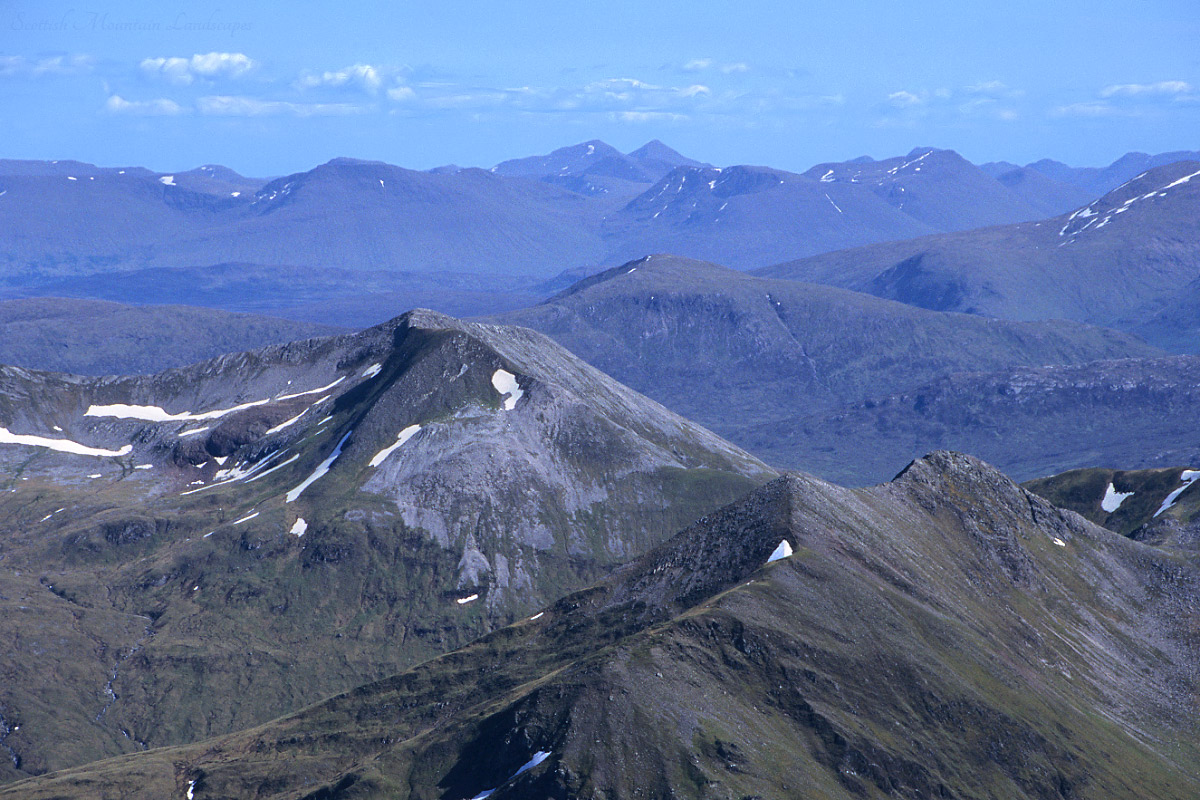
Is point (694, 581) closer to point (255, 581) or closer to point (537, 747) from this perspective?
point (537, 747)

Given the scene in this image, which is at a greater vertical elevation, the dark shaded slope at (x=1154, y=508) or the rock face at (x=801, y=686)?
the rock face at (x=801, y=686)

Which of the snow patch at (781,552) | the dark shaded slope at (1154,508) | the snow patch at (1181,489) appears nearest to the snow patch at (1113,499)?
the dark shaded slope at (1154,508)

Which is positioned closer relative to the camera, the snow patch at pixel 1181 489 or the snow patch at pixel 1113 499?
the snow patch at pixel 1181 489

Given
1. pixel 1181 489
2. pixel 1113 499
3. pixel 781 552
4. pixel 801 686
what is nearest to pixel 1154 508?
pixel 1181 489

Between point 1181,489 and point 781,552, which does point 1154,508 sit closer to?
point 1181,489

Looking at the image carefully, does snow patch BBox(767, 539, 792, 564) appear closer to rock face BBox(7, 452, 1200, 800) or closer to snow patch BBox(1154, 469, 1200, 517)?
rock face BBox(7, 452, 1200, 800)

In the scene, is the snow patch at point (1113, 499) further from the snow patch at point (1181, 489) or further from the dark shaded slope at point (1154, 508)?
the snow patch at point (1181, 489)

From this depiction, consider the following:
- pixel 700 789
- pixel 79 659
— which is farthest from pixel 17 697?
pixel 700 789
